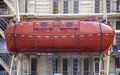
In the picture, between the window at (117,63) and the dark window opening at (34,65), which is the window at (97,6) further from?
the dark window opening at (34,65)

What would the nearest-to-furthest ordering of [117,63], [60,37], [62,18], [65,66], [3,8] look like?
[60,37]
[117,63]
[62,18]
[65,66]
[3,8]

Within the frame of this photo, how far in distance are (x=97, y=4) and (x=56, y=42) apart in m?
2.91

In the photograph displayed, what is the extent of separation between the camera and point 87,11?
2367 cm

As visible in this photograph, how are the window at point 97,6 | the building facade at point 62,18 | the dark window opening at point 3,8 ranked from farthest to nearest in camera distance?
1. the dark window opening at point 3,8
2. the window at point 97,6
3. the building facade at point 62,18

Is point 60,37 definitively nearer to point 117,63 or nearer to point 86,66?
point 86,66

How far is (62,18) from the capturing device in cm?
2355

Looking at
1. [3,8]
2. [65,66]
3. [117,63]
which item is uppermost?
[3,8]

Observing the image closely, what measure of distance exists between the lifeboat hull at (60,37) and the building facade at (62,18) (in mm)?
1126

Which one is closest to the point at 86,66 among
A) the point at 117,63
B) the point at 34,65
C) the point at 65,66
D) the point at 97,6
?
the point at 65,66

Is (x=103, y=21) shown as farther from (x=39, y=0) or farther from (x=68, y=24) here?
(x=39, y=0)

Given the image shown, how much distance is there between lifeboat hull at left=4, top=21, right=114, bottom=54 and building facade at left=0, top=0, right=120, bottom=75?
1.13 m

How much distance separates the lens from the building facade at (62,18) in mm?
23234

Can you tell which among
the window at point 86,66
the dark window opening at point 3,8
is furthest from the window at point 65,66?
the dark window opening at point 3,8

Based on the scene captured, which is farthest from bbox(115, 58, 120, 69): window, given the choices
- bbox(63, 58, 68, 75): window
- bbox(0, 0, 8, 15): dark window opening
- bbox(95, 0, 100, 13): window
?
bbox(0, 0, 8, 15): dark window opening
